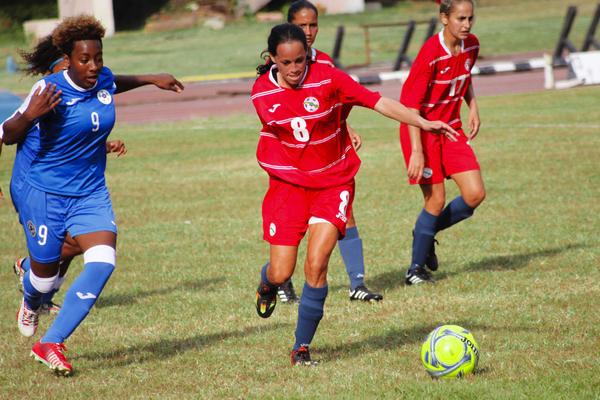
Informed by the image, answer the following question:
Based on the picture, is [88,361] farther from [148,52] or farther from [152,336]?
[148,52]

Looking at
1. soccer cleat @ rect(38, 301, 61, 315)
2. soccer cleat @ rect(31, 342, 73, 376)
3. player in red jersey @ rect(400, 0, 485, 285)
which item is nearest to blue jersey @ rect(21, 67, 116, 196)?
soccer cleat @ rect(31, 342, 73, 376)

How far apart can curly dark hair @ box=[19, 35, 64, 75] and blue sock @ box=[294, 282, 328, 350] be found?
106 inches

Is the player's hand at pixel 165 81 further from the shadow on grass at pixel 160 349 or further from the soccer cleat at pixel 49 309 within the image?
the soccer cleat at pixel 49 309

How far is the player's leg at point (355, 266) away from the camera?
836cm

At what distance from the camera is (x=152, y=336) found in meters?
7.61

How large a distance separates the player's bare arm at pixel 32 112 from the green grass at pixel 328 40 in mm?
25045

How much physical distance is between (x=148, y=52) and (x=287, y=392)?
35425mm

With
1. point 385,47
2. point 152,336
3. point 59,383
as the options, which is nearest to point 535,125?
point 152,336

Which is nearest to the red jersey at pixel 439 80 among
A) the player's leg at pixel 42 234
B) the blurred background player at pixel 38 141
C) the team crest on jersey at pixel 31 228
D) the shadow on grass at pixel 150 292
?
the blurred background player at pixel 38 141

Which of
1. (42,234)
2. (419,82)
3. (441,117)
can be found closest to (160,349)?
(42,234)

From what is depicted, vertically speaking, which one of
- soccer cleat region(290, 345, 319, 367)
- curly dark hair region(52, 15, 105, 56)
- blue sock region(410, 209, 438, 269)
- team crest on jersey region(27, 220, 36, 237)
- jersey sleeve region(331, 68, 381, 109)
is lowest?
blue sock region(410, 209, 438, 269)

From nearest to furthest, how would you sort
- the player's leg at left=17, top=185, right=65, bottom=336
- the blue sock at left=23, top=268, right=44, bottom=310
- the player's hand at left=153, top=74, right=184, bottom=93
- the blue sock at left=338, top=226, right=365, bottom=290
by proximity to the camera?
the player's leg at left=17, top=185, right=65, bottom=336
the blue sock at left=23, top=268, right=44, bottom=310
the player's hand at left=153, top=74, right=184, bottom=93
the blue sock at left=338, top=226, right=365, bottom=290

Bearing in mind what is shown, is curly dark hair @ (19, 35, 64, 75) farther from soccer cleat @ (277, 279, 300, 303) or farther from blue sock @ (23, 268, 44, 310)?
soccer cleat @ (277, 279, 300, 303)

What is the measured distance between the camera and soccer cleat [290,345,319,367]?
6.51 m
